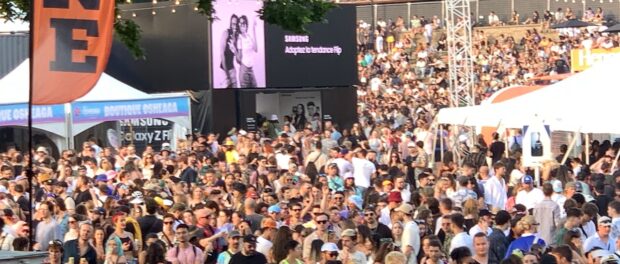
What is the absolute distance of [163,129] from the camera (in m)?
30.9

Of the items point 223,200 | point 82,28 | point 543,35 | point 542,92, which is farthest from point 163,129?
point 543,35

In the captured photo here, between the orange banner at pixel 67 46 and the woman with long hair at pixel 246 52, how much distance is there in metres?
23.1

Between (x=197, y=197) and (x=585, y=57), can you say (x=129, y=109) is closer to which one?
(x=197, y=197)

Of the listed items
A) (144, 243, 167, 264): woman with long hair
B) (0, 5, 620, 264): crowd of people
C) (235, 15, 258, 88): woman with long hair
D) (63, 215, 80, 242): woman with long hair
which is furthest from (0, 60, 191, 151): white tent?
(144, 243, 167, 264): woman with long hair

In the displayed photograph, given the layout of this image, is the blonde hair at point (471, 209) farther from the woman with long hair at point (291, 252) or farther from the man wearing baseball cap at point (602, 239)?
the woman with long hair at point (291, 252)

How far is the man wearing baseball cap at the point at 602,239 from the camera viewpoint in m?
13.3

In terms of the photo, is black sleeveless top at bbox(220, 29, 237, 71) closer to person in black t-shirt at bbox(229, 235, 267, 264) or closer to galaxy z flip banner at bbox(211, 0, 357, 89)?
galaxy z flip banner at bbox(211, 0, 357, 89)

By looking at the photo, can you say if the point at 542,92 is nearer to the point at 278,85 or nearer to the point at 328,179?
the point at 328,179

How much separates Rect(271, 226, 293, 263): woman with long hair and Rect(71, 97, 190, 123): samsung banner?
47.4 feet

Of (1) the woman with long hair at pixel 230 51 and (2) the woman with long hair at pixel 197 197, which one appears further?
(1) the woman with long hair at pixel 230 51

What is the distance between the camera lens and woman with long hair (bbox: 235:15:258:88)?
34.2 meters

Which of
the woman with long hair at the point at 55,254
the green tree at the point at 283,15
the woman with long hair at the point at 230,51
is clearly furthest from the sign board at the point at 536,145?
the woman with long hair at the point at 230,51

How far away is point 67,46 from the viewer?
10547mm

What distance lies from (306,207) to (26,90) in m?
11.8
